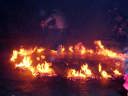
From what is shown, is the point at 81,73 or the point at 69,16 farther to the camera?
the point at 69,16

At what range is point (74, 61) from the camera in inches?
512

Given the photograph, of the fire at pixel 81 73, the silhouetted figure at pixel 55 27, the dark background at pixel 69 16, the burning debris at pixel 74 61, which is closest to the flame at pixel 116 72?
the burning debris at pixel 74 61

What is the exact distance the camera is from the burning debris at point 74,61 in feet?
39.1

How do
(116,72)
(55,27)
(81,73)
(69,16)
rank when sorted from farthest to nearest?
1. (69,16)
2. (55,27)
3. (116,72)
4. (81,73)

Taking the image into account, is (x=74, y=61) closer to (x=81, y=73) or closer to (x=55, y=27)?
(x=81, y=73)

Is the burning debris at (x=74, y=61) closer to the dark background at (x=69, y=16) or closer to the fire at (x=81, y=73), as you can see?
the fire at (x=81, y=73)

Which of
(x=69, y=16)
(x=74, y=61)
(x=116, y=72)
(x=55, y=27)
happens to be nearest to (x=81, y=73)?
(x=74, y=61)

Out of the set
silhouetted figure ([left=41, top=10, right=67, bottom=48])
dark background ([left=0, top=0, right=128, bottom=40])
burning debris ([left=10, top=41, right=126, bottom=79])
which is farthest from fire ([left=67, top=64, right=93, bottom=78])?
dark background ([left=0, top=0, right=128, bottom=40])

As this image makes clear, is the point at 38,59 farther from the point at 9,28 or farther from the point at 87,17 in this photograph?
the point at 87,17

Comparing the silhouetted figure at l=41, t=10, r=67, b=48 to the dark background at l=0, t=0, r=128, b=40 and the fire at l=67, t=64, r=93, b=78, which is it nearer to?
the dark background at l=0, t=0, r=128, b=40

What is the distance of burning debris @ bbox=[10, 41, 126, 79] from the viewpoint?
39.1 ft

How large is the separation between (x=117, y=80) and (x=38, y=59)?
3116 mm

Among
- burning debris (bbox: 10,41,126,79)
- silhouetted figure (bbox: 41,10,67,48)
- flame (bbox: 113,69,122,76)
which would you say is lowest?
flame (bbox: 113,69,122,76)

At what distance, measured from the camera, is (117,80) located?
11.6 meters
